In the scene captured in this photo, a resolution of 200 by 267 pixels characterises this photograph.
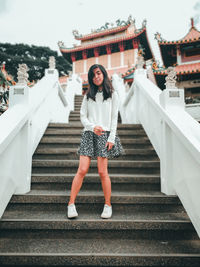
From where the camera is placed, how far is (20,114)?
231 centimetres

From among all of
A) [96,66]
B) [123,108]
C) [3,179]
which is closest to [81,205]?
[3,179]

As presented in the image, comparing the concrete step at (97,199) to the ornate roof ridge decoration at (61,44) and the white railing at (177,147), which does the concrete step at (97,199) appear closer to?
the white railing at (177,147)

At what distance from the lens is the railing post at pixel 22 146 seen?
2.27 meters

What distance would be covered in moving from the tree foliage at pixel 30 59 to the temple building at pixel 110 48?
10.7 m

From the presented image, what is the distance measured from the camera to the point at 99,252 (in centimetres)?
158

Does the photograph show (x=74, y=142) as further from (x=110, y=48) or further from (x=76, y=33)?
(x=76, y=33)

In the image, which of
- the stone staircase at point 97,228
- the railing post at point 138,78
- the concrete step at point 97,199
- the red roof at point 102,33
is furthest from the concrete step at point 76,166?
the red roof at point 102,33

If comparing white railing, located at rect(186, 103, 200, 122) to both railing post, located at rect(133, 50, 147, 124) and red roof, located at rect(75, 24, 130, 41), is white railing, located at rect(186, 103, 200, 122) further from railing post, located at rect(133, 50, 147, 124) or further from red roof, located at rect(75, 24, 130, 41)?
red roof, located at rect(75, 24, 130, 41)

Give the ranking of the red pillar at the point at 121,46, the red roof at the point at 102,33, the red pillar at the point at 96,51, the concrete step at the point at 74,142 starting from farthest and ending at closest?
1. the red pillar at the point at 96,51
2. the red roof at the point at 102,33
3. the red pillar at the point at 121,46
4. the concrete step at the point at 74,142

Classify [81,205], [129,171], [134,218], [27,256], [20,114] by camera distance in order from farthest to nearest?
[129,171], [20,114], [81,205], [134,218], [27,256]

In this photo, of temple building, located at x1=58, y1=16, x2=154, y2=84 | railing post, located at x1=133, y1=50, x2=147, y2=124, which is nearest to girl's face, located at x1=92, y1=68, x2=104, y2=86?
railing post, located at x1=133, y1=50, x2=147, y2=124

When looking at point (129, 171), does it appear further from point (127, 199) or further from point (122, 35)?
point (122, 35)

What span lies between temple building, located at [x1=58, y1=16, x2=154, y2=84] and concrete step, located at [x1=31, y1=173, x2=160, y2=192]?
49.6ft

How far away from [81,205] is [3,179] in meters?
0.85
